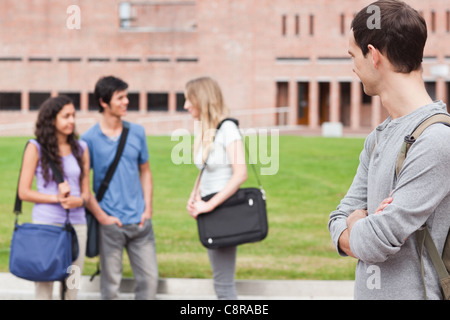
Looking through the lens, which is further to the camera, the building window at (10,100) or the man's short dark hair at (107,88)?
the building window at (10,100)

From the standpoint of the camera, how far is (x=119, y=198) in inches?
216

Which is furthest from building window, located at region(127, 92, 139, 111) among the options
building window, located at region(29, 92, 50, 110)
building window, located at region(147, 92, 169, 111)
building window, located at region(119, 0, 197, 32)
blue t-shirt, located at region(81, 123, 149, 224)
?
blue t-shirt, located at region(81, 123, 149, 224)

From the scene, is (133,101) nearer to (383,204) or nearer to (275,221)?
(275,221)

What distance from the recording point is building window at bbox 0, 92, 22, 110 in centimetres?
4844

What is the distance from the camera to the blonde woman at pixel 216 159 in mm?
4734

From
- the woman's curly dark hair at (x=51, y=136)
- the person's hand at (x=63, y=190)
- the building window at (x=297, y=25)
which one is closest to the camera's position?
the person's hand at (x=63, y=190)

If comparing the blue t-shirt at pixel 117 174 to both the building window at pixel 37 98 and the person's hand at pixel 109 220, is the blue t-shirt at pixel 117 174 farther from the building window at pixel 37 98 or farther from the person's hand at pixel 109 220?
the building window at pixel 37 98

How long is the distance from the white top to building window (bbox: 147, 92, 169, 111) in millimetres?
43552

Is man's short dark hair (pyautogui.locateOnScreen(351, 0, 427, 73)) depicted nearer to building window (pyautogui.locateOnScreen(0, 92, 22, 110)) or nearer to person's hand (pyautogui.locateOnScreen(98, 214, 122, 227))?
person's hand (pyautogui.locateOnScreen(98, 214, 122, 227))

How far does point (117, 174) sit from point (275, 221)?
19.4 feet

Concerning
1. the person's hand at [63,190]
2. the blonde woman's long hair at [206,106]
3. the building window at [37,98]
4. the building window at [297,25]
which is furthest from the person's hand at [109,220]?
the building window at [37,98]

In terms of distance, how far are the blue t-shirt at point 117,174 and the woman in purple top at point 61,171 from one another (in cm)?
21
